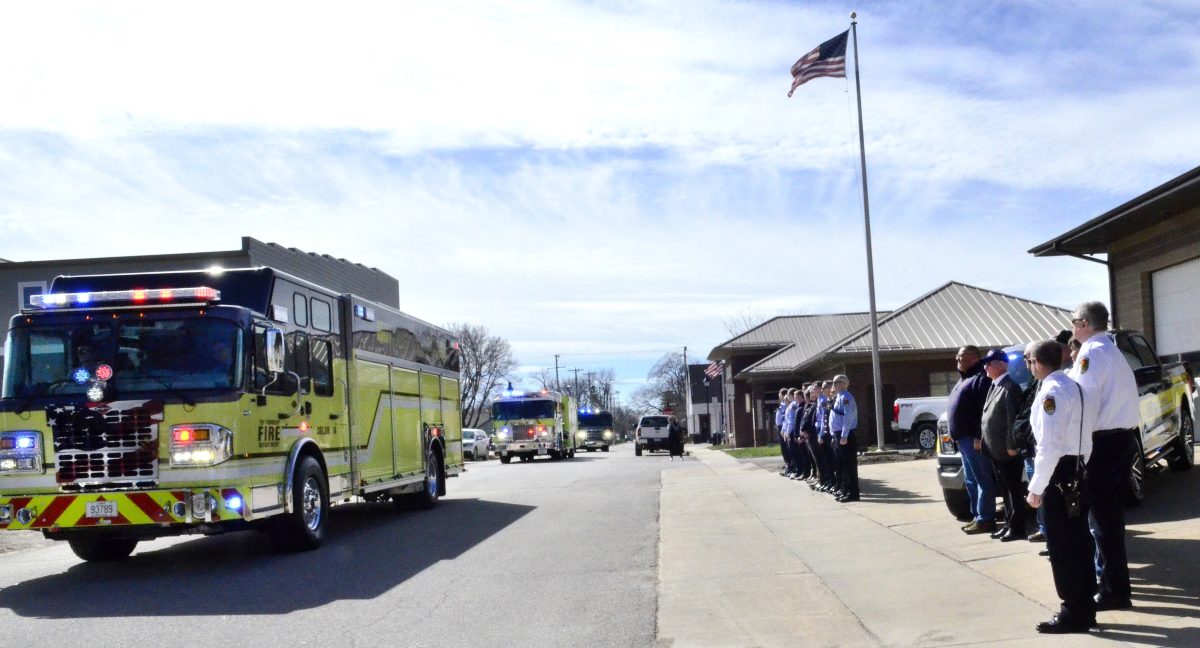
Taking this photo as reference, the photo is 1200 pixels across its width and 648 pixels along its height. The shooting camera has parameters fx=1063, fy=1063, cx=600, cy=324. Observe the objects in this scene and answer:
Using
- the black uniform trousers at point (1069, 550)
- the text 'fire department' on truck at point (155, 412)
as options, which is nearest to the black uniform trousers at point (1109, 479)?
the black uniform trousers at point (1069, 550)

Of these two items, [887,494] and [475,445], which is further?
[475,445]

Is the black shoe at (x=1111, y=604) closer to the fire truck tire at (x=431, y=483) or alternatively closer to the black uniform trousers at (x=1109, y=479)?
the black uniform trousers at (x=1109, y=479)

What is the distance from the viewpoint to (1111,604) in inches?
255

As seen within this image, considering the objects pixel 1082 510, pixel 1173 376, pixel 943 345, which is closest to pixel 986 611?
pixel 1082 510

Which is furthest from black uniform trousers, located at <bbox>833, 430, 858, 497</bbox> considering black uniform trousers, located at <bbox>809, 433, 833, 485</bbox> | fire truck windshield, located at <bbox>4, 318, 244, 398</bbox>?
fire truck windshield, located at <bbox>4, 318, 244, 398</bbox>

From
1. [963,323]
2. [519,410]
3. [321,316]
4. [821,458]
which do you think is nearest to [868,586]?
[321,316]

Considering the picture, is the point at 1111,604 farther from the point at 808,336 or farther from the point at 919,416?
the point at 808,336

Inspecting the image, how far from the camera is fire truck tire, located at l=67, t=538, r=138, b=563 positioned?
11234 mm

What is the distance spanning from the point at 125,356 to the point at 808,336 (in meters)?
45.5

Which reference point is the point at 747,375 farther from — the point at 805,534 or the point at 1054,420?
the point at 1054,420

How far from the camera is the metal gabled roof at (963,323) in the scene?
3503 cm

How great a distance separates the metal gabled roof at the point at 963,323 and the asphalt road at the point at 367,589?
23.2 metres

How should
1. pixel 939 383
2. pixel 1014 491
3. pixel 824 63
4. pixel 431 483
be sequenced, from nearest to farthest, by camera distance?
pixel 1014 491
pixel 431 483
pixel 824 63
pixel 939 383

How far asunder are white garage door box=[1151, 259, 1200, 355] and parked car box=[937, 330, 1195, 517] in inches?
164
